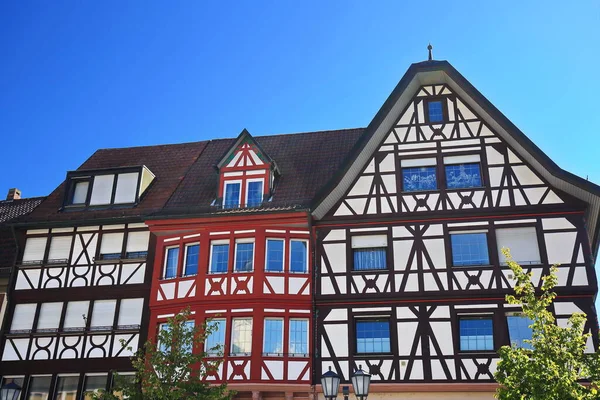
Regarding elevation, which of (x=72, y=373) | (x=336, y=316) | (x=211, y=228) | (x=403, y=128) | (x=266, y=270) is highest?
(x=403, y=128)

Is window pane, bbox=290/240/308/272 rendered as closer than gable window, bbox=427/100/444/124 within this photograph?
Yes

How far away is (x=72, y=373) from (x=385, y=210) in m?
12.6

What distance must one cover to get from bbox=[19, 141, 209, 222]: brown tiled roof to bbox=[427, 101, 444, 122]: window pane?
1059 cm

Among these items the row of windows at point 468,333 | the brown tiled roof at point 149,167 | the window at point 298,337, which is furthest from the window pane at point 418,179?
the brown tiled roof at point 149,167

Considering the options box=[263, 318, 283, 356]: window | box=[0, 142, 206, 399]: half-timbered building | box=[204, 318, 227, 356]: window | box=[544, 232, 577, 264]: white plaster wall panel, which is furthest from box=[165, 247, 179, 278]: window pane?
box=[544, 232, 577, 264]: white plaster wall panel

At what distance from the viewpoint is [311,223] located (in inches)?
958

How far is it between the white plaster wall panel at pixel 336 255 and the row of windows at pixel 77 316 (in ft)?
23.3

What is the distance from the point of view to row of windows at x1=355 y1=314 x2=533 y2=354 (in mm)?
21734

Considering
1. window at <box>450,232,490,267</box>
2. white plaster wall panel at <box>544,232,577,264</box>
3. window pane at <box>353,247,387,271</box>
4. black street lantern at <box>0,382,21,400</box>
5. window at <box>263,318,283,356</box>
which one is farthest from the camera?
window pane at <box>353,247,387,271</box>

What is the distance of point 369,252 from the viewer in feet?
78.3

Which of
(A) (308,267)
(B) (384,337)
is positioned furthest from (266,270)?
(B) (384,337)

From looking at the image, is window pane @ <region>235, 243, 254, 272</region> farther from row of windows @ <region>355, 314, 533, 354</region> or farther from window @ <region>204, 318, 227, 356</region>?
row of windows @ <region>355, 314, 533, 354</region>

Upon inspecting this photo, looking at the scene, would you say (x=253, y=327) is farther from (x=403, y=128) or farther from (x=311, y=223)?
(x=403, y=128)

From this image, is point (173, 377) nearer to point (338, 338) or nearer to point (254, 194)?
point (338, 338)
